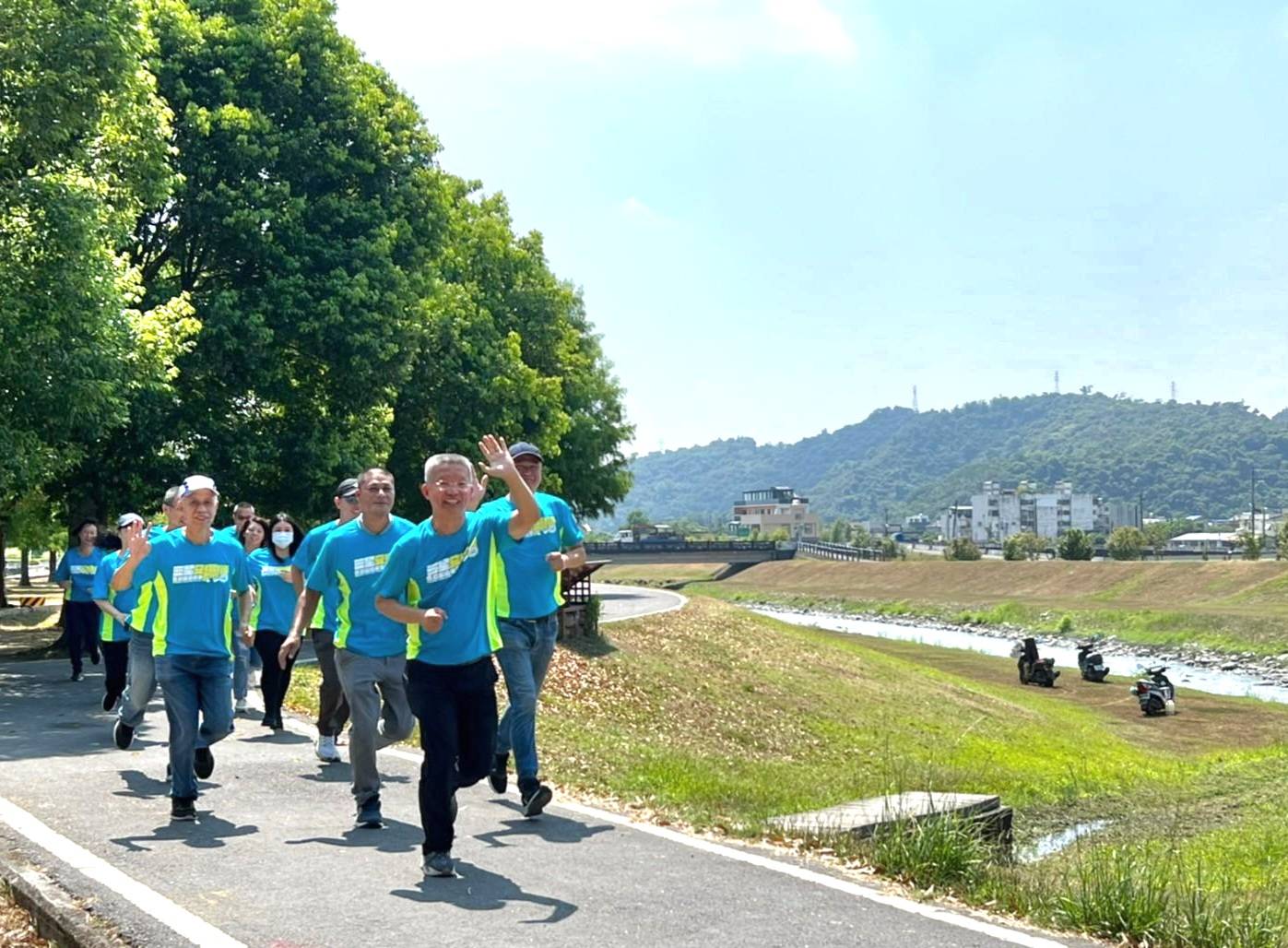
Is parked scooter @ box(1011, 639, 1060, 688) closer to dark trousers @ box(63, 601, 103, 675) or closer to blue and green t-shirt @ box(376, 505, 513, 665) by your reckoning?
dark trousers @ box(63, 601, 103, 675)

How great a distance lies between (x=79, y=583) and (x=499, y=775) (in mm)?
9844

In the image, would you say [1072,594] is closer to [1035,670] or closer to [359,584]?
[1035,670]

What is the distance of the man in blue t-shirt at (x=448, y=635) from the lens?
7086 millimetres

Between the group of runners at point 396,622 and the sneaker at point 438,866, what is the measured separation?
1 cm

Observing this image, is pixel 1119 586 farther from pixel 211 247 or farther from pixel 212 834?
pixel 212 834

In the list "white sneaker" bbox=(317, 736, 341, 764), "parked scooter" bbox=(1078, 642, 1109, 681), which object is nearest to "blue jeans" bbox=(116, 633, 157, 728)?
"white sneaker" bbox=(317, 736, 341, 764)

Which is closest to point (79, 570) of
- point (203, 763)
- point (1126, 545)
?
point (203, 763)

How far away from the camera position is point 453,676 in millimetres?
7133

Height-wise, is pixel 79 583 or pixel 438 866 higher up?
pixel 79 583

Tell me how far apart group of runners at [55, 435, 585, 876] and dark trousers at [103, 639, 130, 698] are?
2.54m

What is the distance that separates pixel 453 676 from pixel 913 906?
2.45 m

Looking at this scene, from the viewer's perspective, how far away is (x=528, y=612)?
31.6 ft

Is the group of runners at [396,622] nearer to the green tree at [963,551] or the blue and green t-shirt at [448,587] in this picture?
the blue and green t-shirt at [448,587]

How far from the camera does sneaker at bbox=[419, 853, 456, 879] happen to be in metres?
7.14
